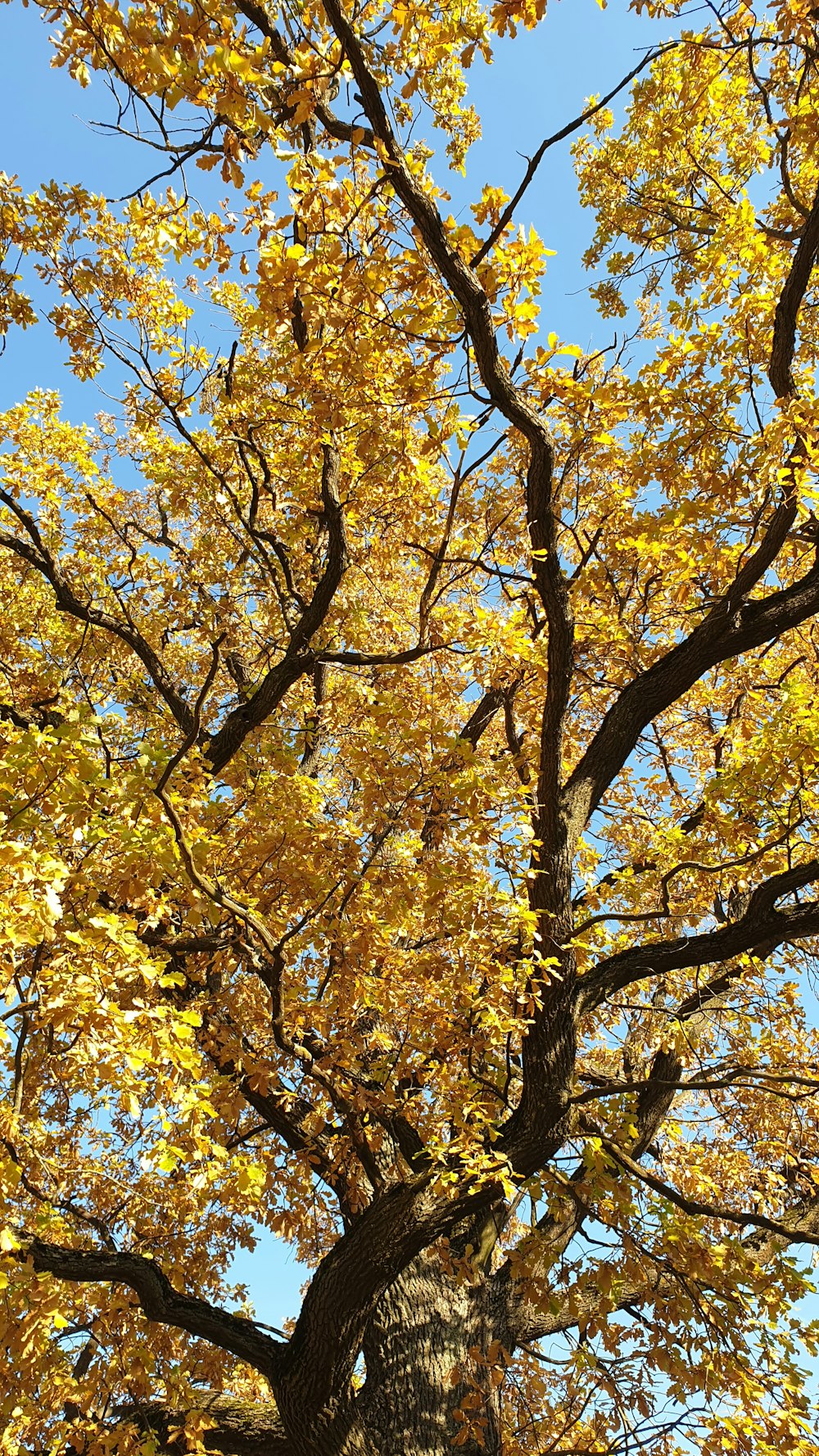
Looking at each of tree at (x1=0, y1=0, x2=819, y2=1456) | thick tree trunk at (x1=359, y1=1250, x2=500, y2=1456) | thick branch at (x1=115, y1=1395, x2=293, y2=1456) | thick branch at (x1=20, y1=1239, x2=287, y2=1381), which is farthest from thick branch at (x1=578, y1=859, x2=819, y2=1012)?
thick branch at (x1=115, y1=1395, x2=293, y2=1456)

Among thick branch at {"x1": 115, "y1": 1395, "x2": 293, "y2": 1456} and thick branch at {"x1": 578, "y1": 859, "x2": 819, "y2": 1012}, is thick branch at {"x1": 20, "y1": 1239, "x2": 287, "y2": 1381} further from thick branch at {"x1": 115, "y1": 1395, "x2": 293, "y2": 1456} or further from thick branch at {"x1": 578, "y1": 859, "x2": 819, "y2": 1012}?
thick branch at {"x1": 578, "y1": 859, "x2": 819, "y2": 1012}

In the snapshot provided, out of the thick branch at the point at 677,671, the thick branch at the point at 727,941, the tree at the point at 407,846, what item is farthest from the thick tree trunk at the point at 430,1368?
the thick branch at the point at 677,671

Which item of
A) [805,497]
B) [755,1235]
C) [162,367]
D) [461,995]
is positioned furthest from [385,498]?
[755,1235]

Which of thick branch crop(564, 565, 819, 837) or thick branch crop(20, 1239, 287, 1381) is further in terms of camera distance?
thick branch crop(564, 565, 819, 837)

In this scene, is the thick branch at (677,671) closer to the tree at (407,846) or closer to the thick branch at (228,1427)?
the tree at (407,846)

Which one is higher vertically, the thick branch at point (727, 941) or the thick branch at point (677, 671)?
the thick branch at point (677, 671)

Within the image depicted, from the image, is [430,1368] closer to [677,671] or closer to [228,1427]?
[228,1427]

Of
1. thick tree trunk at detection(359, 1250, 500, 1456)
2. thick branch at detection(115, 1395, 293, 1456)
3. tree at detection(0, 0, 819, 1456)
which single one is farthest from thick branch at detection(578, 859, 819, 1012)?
thick branch at detection(115, 1395, 293, 1456)

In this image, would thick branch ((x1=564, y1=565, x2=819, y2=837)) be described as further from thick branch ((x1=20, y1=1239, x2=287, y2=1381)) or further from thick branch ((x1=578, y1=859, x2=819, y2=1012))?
thick branch ((x1=20, y1=1239, x2=287, y2=1381))

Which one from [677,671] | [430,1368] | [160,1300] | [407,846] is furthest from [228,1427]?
[677,671]

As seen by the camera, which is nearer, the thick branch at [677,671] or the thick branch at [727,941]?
the thick branch at [727,941]

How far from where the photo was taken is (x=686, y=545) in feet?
18.2

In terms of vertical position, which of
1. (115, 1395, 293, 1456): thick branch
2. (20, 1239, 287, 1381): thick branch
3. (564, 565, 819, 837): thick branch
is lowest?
(115, 1395, 293, 1456): thick branch

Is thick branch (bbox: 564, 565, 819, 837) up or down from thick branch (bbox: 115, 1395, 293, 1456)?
up
